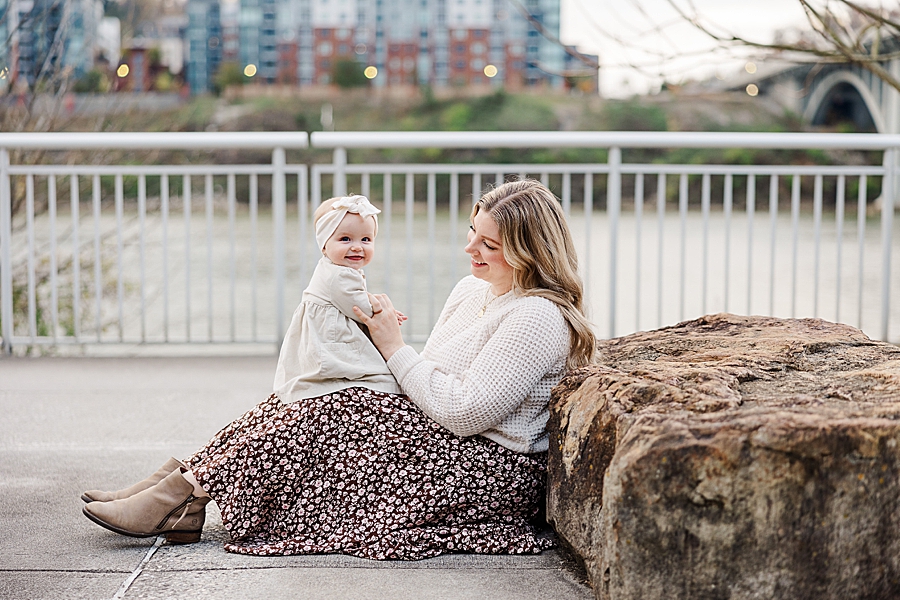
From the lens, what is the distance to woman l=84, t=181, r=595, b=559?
2016 mm

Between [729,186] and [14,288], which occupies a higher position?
[729,186]

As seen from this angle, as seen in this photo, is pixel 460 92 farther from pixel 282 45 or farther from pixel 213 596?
pixel 213 596

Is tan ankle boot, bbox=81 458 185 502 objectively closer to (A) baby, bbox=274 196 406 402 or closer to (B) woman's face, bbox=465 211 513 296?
(A) baby, bbox=274 196 406 402

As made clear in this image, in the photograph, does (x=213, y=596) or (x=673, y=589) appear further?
(x=213, y=596)

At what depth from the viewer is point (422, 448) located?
2039 mm

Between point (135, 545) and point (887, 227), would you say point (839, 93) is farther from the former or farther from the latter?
point (135, 545)

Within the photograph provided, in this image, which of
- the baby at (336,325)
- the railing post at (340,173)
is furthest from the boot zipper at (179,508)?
the railing post at (340,173)

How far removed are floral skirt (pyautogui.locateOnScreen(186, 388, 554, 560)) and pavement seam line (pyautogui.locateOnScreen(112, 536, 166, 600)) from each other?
0.17m

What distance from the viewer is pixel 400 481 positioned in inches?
80.0

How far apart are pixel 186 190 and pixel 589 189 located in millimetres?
1840

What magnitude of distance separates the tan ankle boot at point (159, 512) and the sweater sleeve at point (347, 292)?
0.52 meters

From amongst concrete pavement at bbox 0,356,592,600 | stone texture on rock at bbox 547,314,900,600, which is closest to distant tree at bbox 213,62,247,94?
concrete pavement at bbox 0,356,592,600

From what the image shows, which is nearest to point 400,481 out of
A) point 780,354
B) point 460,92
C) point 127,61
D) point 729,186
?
point 780,354

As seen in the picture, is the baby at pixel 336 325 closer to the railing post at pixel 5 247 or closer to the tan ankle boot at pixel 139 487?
the tan ankle boot at pixel 139 487
